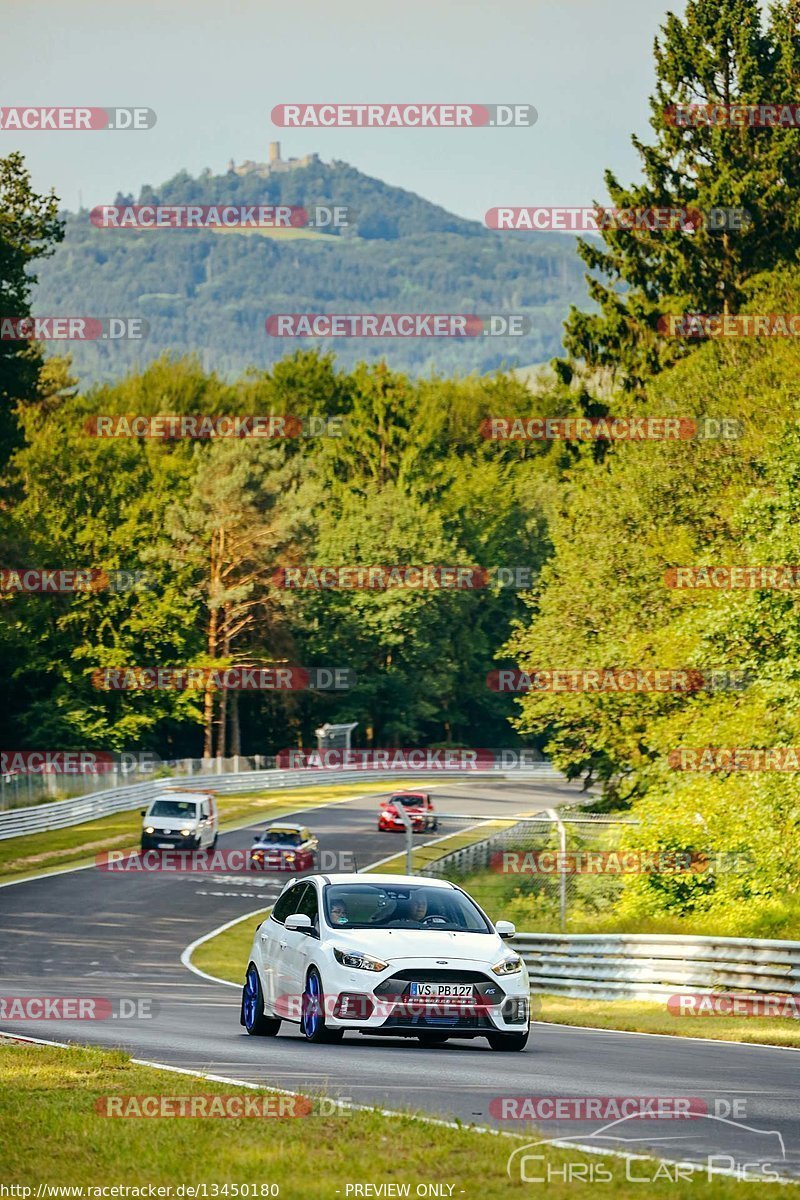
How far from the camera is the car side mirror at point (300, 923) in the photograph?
15.1 metres

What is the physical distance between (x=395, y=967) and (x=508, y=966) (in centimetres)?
97

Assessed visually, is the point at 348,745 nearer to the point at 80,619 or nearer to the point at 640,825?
the point at 80,619

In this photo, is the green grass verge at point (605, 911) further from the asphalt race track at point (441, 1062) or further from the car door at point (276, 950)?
the car door at point (276, 950)

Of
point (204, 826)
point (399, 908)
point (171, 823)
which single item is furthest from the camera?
point (204, 826)

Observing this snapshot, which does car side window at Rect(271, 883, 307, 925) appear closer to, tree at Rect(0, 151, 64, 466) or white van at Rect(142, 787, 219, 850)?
white van at Rect(142, 787, 219, 850)

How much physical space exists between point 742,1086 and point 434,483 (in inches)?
3596

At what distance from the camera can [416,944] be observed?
1459cm

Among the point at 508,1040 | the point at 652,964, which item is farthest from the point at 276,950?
the point at 652,964

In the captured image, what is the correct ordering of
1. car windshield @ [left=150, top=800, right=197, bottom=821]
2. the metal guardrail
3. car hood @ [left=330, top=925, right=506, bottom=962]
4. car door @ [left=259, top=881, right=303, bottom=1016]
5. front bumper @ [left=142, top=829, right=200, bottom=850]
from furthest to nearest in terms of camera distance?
car windshield @ [left=150, top=800, right=197, bottom=821] < front bumper @ [left=142, top=829, right=200, bottom=850] < the metal guardrail < car door @ [left=259, top=881, right=303, bottom=1016] < car hood @ [left=330, top=925, right=506, bottom=962]

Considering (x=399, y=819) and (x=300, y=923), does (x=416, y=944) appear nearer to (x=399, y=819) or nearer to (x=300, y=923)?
(x=300, y=923)

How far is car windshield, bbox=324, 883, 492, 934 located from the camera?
15.2m

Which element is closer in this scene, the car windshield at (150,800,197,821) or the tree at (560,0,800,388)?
the car windshield at (150,800,197,821)

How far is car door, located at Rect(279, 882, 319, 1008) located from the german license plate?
39.9 inches

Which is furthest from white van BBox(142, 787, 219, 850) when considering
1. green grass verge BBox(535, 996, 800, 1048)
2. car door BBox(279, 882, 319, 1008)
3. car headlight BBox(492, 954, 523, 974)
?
car headlight BBox(492, 954, 523, 974)
